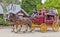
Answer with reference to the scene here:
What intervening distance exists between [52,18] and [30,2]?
78.9 feet

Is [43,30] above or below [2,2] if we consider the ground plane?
below

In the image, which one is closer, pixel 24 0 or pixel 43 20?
pixel 43 20

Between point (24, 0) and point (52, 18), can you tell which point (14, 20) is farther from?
point (24, 0)

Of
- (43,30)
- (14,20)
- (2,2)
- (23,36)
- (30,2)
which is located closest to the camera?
(23,36)

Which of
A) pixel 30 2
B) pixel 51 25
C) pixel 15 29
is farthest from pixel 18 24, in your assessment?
pixel 30 2

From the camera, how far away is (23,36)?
1413cm

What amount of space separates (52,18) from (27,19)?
7.50ft

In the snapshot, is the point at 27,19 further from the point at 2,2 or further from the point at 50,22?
the point at 2,2

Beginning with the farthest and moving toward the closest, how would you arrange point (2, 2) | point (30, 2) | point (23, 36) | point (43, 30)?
point (30, 2)
point (2, 2)
point (43, 30)
point (23, 36)

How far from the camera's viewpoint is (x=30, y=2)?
41.3 meters

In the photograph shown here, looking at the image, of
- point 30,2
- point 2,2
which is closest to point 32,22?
point 2,2

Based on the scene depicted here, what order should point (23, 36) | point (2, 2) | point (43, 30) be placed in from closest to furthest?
point (23, 36), point (43, 30), point (2, 2)

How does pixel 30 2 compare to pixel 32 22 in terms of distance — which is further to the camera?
pixel 30 2

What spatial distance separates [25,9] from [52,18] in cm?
2534
